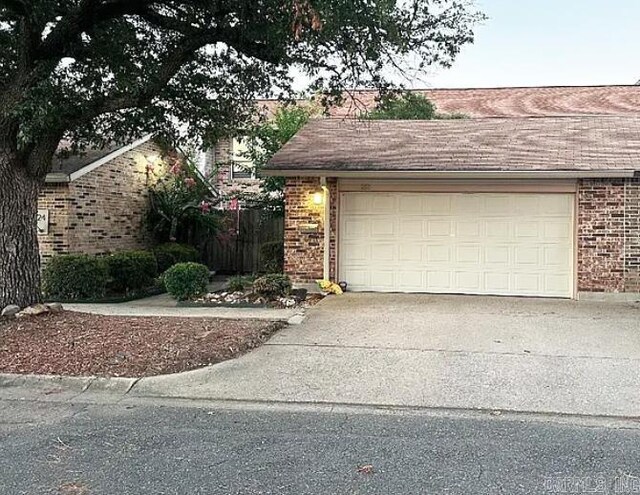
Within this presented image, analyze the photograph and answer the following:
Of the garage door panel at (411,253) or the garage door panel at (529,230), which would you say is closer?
the garage door panel at (529,230)

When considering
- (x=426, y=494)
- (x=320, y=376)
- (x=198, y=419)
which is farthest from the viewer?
A: (x=320, y=376)

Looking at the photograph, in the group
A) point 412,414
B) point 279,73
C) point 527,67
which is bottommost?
point 412,414

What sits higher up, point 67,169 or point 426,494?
point 67,169

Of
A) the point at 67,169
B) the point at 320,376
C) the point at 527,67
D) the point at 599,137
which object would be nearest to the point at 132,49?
the point at 67,169

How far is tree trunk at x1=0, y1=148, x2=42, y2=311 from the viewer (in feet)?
27.7

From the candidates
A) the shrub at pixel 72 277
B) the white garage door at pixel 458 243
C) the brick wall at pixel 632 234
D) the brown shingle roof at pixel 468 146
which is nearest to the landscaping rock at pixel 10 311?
the shrub at pixel 72 277

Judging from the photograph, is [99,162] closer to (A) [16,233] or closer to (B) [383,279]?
(A) [16,233]

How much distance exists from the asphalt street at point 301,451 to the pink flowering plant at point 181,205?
11.5m

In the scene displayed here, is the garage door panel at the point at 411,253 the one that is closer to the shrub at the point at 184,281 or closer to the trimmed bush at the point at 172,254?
the shrub at the point at 184,281

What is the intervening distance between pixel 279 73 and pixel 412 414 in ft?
22.5

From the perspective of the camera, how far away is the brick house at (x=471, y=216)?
11.3 meters

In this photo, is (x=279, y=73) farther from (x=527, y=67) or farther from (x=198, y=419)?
(x=527, y=67)

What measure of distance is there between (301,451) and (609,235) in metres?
9.12

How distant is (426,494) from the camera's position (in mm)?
3520
